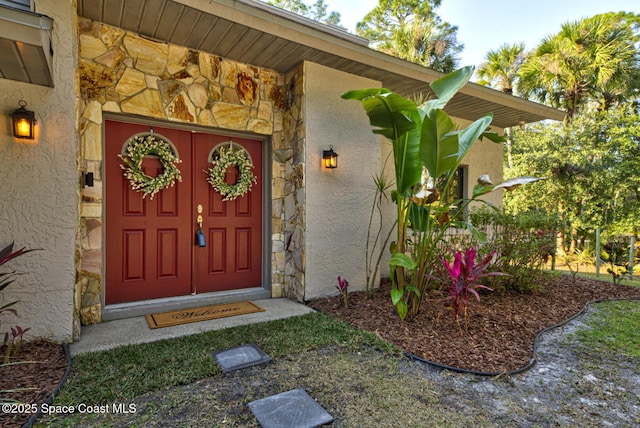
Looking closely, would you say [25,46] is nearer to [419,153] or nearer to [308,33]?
[308,33]

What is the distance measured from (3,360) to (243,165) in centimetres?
293

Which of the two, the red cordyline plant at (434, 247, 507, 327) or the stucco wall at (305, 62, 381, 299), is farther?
the stucco wall at (305, 62, 381, 299)

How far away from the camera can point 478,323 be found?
342cm

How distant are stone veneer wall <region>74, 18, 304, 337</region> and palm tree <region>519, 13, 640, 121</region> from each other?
10812 mm

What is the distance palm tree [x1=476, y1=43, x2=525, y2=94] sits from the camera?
1270cm

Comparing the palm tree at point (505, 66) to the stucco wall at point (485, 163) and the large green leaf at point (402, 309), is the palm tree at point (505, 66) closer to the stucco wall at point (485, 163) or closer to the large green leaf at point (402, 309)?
the stucco wall at point (485, 163)

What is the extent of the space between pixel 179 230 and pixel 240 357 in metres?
2.01

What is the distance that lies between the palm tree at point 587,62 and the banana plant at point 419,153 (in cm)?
1001

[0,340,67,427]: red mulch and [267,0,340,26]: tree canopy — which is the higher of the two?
[267,0,340,26]: tree canopy

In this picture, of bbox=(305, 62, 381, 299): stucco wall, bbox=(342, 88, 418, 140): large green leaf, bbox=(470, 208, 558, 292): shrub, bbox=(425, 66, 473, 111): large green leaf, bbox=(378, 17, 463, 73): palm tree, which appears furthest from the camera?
bbox=(378, 17, 463, 73): palm tree

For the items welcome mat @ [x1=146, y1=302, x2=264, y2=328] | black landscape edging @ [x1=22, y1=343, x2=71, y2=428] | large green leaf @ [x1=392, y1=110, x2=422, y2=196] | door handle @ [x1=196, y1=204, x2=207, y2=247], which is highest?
large green leaf @ [x1=392, y1=110, x2=422, y2=196]

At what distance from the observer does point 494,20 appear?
12.2 meters

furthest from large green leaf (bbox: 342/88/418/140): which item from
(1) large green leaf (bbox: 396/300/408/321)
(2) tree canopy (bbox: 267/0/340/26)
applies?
(2) tree canopy (bbox: 267/0/340/26)

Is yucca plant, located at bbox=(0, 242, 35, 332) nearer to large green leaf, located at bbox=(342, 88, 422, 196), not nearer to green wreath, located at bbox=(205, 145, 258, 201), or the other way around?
green wreath, located at bbox=(205, 145, 258, 201)
